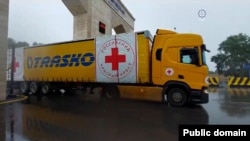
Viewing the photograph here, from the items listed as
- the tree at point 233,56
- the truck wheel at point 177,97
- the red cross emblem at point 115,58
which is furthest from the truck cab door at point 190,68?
the tree at point 233,56

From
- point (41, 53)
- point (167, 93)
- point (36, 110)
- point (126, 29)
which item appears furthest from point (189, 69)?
point (126, 29)

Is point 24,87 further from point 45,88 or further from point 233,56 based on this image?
point 233,56

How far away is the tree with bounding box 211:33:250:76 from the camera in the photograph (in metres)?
48.6

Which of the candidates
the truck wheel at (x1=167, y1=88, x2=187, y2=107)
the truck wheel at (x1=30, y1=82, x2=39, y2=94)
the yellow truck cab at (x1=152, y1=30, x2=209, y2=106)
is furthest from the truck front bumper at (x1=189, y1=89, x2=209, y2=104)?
the truck wheel at (x1=30, y1=82, x2=39, y2=94)

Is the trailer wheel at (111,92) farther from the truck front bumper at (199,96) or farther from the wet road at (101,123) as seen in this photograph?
the truck front bumper at (199,96)

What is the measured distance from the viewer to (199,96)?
1127cm

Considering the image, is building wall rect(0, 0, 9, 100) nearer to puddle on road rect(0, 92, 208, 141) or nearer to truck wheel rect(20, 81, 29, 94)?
puddle on road rect(0, 92, 208, 141)

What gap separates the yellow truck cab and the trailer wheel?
7.34 feet

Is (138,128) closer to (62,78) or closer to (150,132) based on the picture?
(150,132)

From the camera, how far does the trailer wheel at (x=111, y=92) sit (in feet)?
45.7

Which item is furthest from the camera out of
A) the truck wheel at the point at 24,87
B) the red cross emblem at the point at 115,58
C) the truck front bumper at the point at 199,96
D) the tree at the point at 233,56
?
the tree at the point at 233,56

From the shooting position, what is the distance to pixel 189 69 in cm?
1148

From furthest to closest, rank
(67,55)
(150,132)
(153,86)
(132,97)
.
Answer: (67,55) → (132,97) → (153,86) → (150,132)

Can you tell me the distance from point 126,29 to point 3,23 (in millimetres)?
21136
